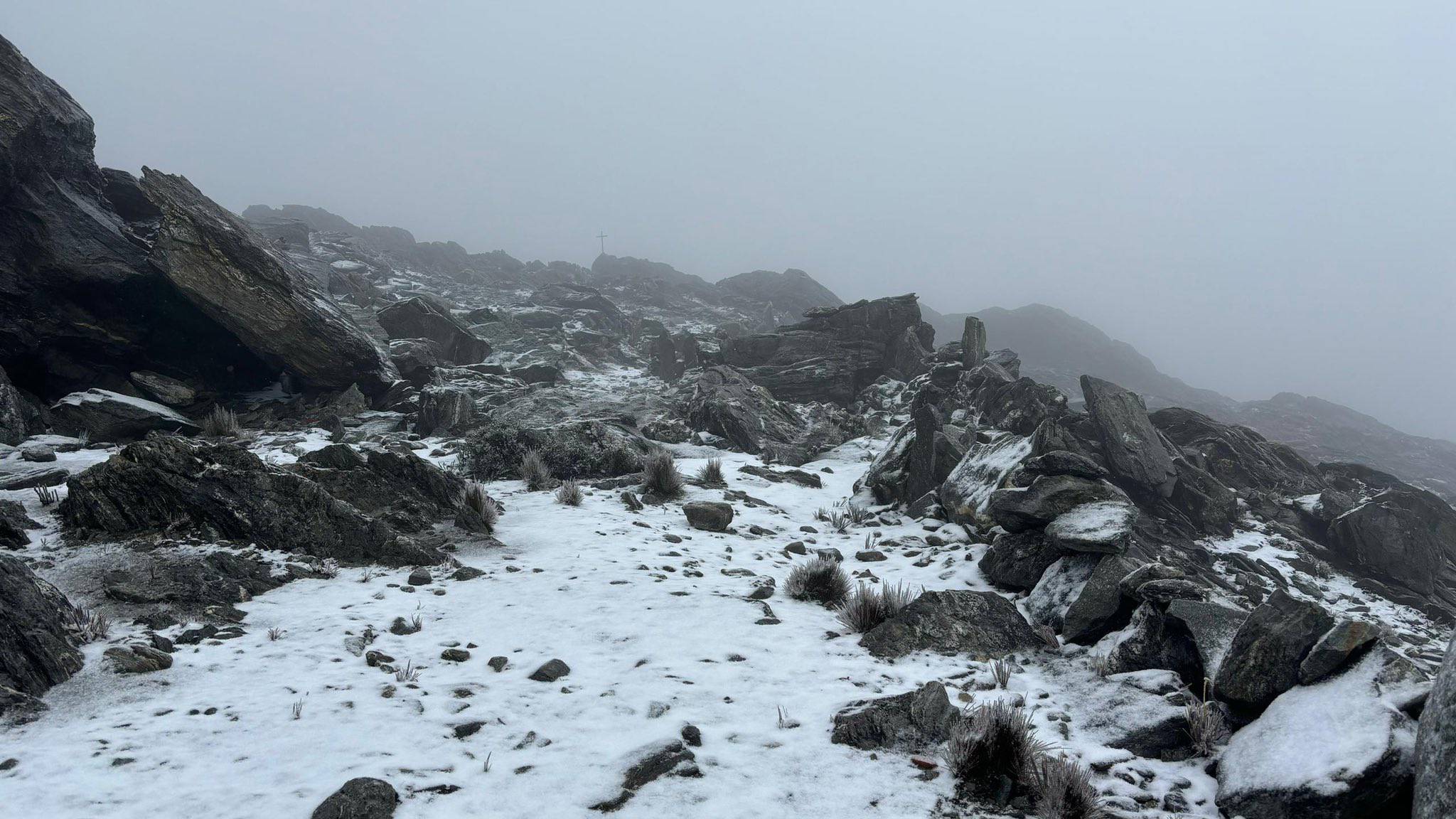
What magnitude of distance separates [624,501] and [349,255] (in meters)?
48.0

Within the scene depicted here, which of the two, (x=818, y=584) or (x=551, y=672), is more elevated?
(x=818, y=584)

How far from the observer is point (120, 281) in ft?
45.4

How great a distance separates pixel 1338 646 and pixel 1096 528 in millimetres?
2991

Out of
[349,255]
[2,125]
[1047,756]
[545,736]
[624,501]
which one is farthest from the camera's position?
[349,255]

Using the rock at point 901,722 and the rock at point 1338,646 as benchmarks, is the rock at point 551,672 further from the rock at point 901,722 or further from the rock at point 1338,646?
the rock at point 1338,646

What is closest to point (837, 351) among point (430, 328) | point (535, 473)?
point (430, 328)

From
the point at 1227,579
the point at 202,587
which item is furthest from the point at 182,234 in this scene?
the point at 1227,579

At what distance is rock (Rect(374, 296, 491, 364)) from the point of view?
27.1 m

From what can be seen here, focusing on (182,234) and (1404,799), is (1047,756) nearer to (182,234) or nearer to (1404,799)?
(1404,799)

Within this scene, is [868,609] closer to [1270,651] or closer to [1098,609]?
[1098,609]

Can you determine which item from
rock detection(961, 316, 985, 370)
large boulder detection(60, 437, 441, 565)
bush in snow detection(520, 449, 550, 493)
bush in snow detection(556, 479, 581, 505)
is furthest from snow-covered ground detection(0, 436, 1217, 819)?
rock detection(961, 316, 985, 370)

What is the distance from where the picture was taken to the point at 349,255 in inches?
1858

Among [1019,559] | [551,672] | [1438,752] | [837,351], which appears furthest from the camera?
[837,351]

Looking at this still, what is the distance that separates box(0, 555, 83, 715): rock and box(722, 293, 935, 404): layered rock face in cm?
2469
